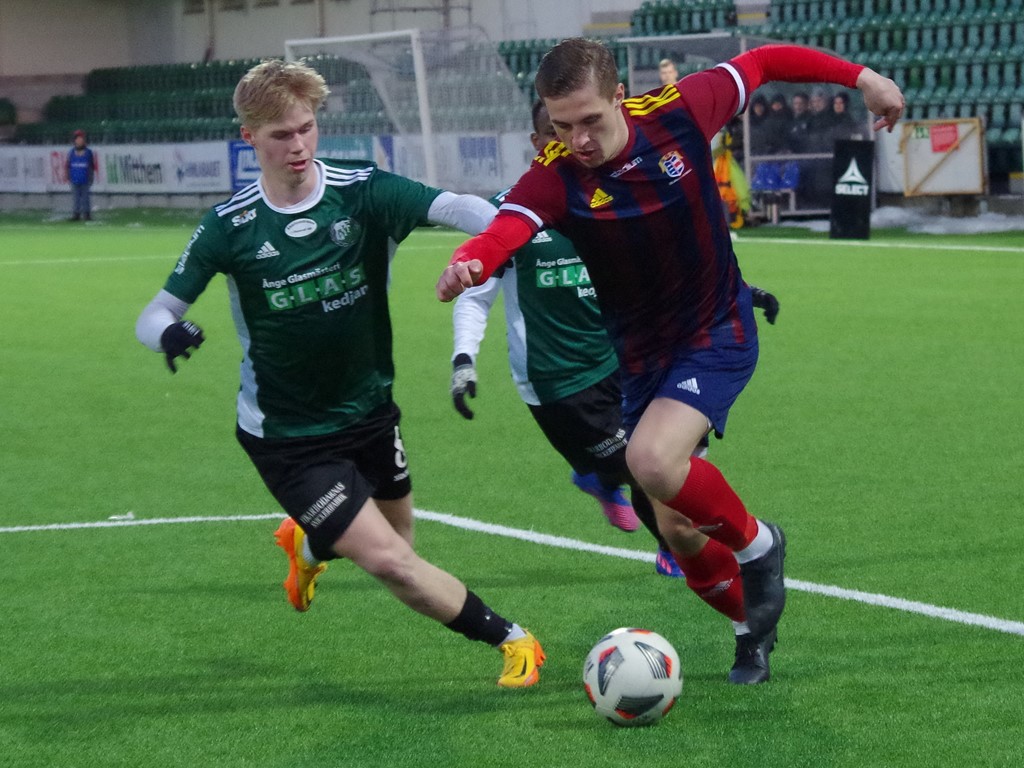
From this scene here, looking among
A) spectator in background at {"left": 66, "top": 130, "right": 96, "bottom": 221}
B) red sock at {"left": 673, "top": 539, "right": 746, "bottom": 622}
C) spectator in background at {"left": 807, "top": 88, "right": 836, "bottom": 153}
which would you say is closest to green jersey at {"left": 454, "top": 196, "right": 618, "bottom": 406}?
red sock at {"left": 673, "top": 539, "right": 746, "bottom": 622}

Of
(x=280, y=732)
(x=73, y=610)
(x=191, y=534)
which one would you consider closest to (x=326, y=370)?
(x=280, y=732)

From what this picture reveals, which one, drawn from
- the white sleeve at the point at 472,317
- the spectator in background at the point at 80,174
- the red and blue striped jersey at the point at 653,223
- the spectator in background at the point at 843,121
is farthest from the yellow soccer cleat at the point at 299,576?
the spectator in background at the point at 80,174

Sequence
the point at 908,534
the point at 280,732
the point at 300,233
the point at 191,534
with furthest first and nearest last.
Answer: the point at 191,534 < the point at 908,534 < the point at 300,233 < the point at 280,732

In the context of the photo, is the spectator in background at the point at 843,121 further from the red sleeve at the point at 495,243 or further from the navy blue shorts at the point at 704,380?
the red sleeve at the point at 495,243

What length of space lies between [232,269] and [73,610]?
162 centimetres

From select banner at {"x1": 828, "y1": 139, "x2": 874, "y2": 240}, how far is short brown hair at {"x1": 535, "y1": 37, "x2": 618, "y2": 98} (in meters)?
15.9

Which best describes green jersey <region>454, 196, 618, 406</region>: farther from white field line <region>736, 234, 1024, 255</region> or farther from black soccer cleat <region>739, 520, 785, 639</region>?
white field line <region>736, 234, 1024, 255</region>

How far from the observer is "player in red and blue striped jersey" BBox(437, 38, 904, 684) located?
4297mm

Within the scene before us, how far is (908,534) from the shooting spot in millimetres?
6148

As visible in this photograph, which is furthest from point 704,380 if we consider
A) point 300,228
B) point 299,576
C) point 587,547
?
point 587,547

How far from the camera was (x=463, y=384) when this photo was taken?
186 inches

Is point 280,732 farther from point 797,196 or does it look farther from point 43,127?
point 43,127

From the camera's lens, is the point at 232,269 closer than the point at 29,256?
Yes

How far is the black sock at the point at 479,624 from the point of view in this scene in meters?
4.54
